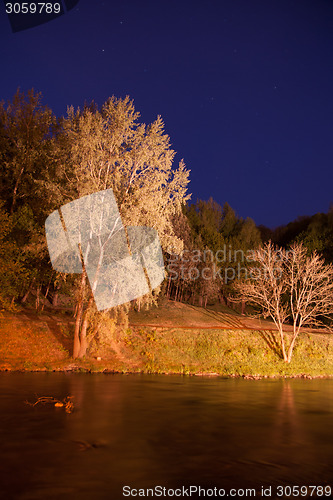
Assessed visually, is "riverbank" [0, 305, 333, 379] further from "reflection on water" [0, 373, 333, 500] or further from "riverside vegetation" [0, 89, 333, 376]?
"reflection on water" [0, 373, 333, 500]

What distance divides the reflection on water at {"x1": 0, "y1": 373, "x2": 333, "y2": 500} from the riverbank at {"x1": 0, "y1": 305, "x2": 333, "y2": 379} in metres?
3.61

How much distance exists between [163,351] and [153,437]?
17527 millimetres

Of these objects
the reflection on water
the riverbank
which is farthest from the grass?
the reflection on water

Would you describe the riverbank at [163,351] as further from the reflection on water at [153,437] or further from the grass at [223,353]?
the reflection on water at [153,437]

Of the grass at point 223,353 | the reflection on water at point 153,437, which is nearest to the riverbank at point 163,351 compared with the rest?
the grass at point 223,353

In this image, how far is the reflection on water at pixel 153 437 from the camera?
938 cm

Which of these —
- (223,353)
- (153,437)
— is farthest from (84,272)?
(153,437)

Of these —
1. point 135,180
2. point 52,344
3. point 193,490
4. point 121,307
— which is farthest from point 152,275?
point 193,490

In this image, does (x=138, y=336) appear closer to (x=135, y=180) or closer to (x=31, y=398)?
(x=135, y=180)

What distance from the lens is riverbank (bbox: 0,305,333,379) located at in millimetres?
26906

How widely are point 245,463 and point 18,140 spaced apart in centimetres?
3259

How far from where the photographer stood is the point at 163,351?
1219 inches

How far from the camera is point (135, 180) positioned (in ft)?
88.8

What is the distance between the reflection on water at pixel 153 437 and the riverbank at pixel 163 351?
11.8ft
